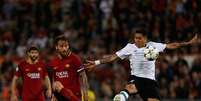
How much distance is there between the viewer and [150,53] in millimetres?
15094

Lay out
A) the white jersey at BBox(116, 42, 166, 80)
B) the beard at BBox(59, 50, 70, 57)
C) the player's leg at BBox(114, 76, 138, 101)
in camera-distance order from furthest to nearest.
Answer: the white jersey at BBox(116, 42, 166, 80) < the beard at BBox(59, 50, 70, 57) < the player's leg at BBox(114, 76, 138, 101)

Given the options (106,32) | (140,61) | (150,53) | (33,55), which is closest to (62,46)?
(33,55)

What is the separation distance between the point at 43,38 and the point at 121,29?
110 inches

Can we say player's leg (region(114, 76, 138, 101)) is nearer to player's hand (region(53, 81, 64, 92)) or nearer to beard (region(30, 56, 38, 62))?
player's hand (region(53, 81, 64, 92))

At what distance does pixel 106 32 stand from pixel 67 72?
418 inches

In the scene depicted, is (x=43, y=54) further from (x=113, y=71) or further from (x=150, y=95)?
(x=150, y=95)

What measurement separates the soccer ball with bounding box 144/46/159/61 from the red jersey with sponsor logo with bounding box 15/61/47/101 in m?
2.41

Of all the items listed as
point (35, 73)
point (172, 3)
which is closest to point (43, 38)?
point (172, 3)

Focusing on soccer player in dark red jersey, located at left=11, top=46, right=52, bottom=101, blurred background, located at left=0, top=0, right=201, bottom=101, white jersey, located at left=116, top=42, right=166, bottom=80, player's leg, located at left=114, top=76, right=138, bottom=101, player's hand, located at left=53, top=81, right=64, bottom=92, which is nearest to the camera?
player's hand, located at left=53, top=81, right=64, bottom=92

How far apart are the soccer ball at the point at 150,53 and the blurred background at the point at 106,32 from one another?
6.10 metres

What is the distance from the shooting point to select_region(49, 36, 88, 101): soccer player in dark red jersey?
1461 cm

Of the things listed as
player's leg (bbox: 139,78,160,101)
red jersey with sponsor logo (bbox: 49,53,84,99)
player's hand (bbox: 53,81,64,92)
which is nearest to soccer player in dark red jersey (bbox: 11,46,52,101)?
red jersey with sponsor logo (bbox: 49,53,84,99)

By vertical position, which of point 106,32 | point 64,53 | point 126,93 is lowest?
point 126,93

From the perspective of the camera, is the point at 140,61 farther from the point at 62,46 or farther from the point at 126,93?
the point at 62,46
